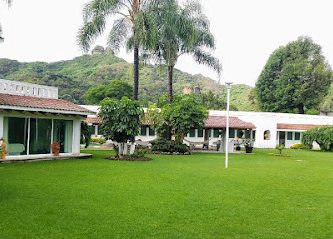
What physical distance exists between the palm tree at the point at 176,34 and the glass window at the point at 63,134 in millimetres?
5885

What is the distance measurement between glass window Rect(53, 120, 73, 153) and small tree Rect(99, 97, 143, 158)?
1.77 metres

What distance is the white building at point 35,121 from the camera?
19281 mm

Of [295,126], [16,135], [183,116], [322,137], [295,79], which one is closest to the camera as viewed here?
[16,135]

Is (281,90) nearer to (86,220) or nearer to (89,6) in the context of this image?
(89,6)

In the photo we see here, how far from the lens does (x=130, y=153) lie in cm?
2344

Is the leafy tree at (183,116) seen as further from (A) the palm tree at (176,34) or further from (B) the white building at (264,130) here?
(B) the white building at (264,130)

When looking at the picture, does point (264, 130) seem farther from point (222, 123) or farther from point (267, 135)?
point (222, 123)

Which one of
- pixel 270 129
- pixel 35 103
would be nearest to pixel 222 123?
pixel 270 129

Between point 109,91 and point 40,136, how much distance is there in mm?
38545

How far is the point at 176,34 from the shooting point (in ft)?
88.9

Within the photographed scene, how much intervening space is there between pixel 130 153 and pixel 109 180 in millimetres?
9853

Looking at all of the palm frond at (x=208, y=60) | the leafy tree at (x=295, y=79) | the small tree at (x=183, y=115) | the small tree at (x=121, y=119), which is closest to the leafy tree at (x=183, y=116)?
the small tree at (x=183, y=115)

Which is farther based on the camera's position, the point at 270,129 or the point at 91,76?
the point at 91,76

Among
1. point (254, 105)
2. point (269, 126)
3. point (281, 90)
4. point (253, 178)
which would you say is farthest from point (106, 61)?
point (253, 178)
